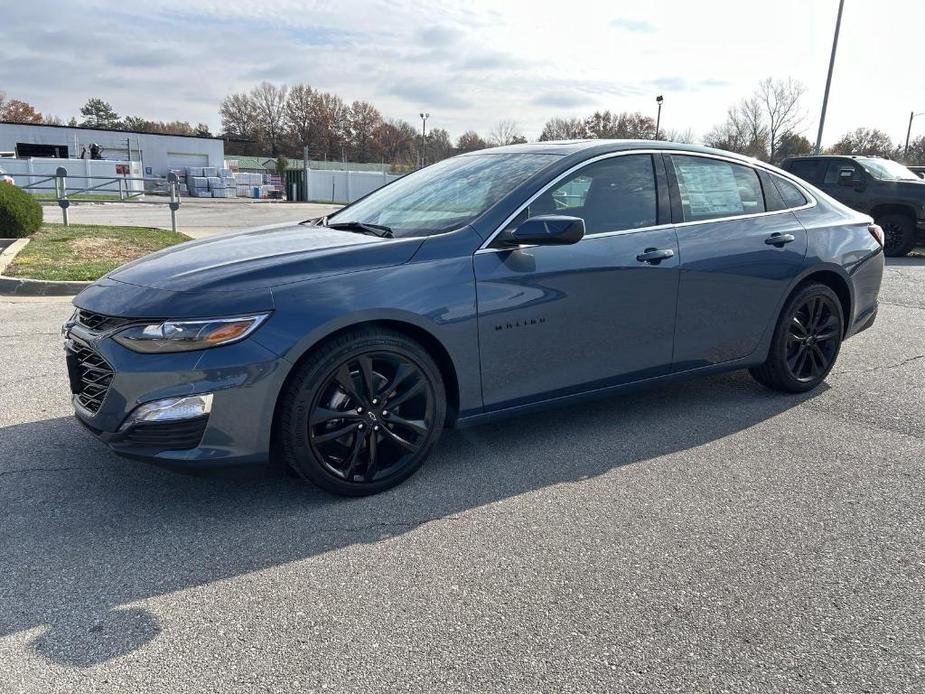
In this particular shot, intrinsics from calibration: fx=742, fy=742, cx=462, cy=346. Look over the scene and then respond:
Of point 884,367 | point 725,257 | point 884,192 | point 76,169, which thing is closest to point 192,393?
point 725,257

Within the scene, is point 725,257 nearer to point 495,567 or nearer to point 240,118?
point 495,567

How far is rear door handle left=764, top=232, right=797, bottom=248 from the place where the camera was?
459 centimetres

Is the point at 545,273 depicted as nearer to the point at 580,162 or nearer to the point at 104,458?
the point at 580,162

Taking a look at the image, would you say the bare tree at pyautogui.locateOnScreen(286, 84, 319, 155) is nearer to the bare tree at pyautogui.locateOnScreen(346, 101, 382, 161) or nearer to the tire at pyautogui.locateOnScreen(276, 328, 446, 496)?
the bare tree at pyautogui.locateOnScreen(346, 101, 382, 161)

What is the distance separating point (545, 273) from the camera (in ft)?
12.1

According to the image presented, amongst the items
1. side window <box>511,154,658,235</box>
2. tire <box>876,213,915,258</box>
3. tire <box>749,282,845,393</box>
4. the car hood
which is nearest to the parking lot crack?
tire <box>749,282,845,393</box>

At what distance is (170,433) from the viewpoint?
2.97 meters

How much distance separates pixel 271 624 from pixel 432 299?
1538mm

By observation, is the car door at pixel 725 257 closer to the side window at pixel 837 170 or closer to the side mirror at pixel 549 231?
the side mirror at pixel 549 231

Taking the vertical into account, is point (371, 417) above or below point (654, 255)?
below

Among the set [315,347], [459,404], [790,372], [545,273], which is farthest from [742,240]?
[315,347]

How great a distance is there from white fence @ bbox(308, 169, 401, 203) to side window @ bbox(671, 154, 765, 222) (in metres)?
41.1

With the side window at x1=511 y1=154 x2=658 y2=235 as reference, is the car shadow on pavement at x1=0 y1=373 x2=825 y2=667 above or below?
below

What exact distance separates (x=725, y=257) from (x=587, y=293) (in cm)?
109
